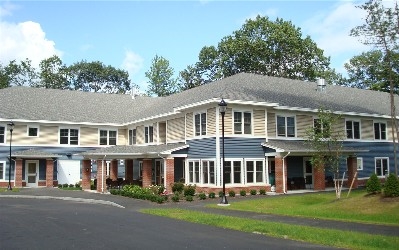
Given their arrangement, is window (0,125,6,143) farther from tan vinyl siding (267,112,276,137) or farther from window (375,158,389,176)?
window (375,158,389,176)

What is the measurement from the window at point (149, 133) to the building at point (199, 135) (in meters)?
0.09

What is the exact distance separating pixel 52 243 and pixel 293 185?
22668 millimetres

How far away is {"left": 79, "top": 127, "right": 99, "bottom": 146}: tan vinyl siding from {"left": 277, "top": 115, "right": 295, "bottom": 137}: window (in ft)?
63.4

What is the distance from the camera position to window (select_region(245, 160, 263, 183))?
94.6 feet

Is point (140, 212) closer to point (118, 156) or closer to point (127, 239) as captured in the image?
point (127, 239)

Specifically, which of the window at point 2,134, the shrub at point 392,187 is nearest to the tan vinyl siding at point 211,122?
the shrub at point 392,187

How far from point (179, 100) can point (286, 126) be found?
9889mm

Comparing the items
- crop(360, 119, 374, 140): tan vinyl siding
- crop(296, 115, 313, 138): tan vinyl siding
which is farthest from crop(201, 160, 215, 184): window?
crop(360, 119, 374, 140): tan vinyl siding

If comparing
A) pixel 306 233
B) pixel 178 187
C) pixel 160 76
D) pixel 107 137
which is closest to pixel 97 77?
pixel 160 76

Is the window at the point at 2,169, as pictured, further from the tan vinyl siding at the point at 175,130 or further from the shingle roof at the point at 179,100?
the tan vinyl siding at the point at 175,130

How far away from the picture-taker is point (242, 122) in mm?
28891

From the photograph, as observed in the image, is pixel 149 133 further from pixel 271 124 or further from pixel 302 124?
pixel 302 124

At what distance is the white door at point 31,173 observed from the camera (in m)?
39.2

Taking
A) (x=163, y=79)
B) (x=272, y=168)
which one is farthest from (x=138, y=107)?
(x=163, y=79)
